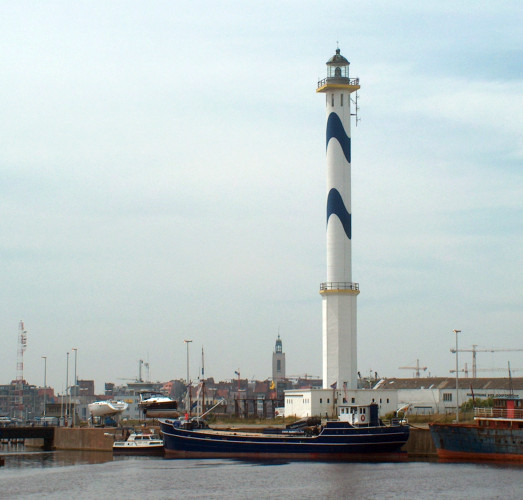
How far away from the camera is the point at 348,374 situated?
9806cm

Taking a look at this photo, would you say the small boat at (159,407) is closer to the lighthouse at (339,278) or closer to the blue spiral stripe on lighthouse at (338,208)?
the lighthouse at (339,278)

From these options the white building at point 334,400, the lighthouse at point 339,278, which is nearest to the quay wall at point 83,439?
the white building at point 334,400

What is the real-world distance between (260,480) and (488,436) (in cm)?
2144

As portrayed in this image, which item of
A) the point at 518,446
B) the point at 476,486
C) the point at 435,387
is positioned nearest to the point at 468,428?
the point at 518,446

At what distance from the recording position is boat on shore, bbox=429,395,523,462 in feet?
254

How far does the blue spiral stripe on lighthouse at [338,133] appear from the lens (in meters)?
98.6

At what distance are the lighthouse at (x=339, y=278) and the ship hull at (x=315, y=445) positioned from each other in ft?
48.0

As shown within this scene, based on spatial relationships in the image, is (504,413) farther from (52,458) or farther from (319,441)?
(52,458)

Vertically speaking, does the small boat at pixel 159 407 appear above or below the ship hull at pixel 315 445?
above

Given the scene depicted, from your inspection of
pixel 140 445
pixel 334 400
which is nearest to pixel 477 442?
pixel 334 400

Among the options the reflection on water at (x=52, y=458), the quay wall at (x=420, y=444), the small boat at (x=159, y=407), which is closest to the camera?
the quay wall at (x=420, y=444)

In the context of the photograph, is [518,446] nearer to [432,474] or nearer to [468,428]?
[468,428]

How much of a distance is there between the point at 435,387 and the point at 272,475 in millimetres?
63870

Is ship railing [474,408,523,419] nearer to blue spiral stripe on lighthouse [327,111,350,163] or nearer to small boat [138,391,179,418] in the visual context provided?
blue spiral stripe on lighthouse [327,111,350,163]
